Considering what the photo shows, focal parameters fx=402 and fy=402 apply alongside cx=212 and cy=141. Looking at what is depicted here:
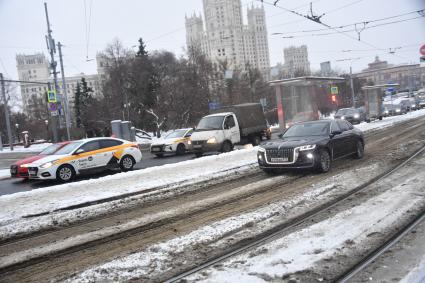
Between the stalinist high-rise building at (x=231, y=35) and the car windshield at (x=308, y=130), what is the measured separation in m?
31.5

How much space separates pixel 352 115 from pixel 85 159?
26.8 meters

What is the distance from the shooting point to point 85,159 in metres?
14.5

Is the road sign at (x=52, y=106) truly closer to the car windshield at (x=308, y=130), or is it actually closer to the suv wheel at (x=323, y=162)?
the car windshield at (x=308, y=130)

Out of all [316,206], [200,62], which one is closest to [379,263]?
[316,206]

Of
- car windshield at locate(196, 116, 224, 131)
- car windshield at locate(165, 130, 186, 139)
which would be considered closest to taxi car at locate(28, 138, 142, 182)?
car windshield at locate(196, 116, 224, 131)

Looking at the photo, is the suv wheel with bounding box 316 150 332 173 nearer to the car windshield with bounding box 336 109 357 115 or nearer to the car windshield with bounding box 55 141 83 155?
the car windshield with bounding box 55 141 83 155

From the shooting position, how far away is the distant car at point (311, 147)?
10.7 meters

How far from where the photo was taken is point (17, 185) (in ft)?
46.0

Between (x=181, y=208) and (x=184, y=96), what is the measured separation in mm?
37269

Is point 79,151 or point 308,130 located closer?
point 308,130

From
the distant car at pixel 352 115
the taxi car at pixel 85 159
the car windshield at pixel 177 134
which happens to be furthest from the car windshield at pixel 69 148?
the distant car at pixel 352 115

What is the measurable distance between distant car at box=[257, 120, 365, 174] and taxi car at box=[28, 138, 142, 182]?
6.39m

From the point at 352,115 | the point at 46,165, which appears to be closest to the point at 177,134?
the point at 46,165

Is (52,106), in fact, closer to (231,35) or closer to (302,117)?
(302,117)
